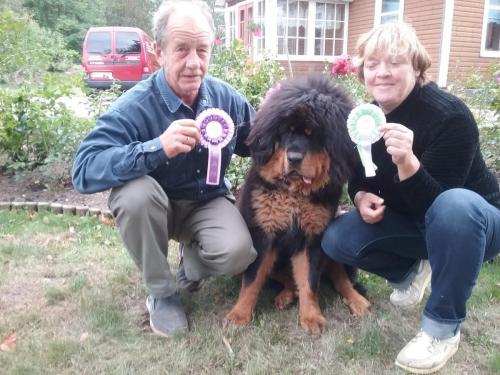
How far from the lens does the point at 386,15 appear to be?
47.9 feet

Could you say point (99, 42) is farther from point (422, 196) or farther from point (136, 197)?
point (422, 196)

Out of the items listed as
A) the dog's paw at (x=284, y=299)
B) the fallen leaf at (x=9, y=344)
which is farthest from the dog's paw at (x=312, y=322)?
the fallen leaf at (x=9, y=344)

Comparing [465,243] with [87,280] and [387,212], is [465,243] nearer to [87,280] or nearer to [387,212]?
[387,212]

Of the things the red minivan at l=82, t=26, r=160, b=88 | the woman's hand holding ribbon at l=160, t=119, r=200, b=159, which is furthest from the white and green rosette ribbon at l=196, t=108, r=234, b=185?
the red minivan at l=82, t=26, r=160, b=88

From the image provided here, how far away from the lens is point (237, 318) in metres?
2.59

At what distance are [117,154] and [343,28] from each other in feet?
50.3

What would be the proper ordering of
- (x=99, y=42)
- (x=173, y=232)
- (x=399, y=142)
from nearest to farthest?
(x=399, y=142) → (x=173, y=232) → (x=99, y=42)

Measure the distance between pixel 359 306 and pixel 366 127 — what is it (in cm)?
113

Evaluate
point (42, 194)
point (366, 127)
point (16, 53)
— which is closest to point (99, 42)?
point (16, 53)

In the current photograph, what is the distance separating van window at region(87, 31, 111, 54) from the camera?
1598cm

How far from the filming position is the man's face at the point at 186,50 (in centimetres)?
238

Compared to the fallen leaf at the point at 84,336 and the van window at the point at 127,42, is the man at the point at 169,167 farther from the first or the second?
the van window at the point at 127,42

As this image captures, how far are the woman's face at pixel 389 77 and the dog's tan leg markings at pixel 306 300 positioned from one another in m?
0.94

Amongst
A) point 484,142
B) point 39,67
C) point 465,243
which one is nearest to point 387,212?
point 465,243
